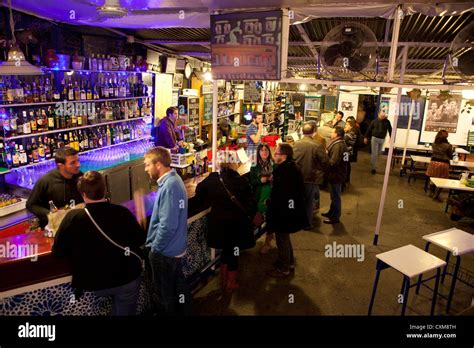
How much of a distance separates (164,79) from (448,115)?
34.4 feet

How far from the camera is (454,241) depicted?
157 inches

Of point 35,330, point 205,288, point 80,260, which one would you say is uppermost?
point 80,260

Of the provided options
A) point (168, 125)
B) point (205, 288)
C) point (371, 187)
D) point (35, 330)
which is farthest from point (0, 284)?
point (371, 187)

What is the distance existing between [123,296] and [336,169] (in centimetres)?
457

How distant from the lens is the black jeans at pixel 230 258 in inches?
159

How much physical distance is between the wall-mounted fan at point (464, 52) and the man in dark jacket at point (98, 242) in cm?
409

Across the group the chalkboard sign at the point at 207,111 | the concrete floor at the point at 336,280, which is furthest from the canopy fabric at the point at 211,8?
the chalkboard sign at the point at 207,111

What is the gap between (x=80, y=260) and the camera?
2516 mm

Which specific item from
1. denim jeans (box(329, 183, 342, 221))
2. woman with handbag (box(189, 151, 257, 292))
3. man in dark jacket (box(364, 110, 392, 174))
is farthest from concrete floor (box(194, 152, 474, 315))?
man in dark jacket (box(364, 110, 392, 174))

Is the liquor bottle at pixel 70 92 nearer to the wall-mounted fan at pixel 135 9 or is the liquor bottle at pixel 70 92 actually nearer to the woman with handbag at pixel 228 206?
the wall-mounted fan at pixel 135 9

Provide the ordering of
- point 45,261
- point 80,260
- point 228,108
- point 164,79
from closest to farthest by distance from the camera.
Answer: point 80,260 < point 45,261 < point 164,79 < point 228,108

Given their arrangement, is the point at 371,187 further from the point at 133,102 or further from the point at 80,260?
the point at 80,260

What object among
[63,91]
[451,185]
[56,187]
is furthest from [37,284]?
[451,185]

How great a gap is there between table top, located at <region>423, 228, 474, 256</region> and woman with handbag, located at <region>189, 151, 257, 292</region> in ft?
6.79
